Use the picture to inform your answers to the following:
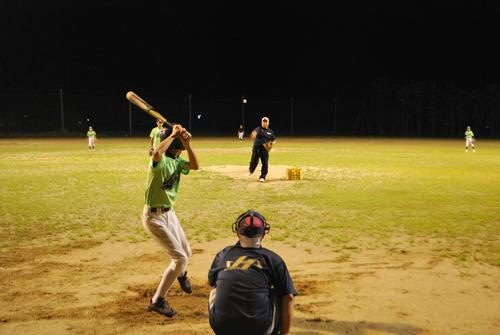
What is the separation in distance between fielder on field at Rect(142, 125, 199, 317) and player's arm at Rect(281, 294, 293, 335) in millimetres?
2321

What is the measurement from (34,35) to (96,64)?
9422mm

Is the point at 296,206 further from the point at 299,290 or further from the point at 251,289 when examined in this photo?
the point at 251,289

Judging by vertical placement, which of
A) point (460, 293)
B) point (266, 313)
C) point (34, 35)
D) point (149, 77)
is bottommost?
point (460, 293)

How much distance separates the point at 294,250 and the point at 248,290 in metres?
5.24

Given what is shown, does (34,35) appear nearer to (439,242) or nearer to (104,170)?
(104,170)

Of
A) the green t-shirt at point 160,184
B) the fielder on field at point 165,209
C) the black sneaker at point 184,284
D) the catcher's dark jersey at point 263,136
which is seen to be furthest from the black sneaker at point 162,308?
the catcher's dark jersey at point 263,136

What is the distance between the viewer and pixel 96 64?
2840 inches

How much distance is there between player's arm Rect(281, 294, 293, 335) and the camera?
3.81 meters

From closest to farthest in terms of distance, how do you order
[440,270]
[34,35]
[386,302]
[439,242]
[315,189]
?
[386,302] < [440,270] < [439,242] < [315,189] < [34,35]

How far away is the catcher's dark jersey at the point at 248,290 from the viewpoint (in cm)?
368

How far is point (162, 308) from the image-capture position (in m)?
5.83

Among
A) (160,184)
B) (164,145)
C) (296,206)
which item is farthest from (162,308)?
(296,206)

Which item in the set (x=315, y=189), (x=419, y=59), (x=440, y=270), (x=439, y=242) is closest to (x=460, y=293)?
(x=440, y=270)

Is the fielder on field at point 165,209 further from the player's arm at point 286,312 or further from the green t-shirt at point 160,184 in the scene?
the player's arm at point 286,312
